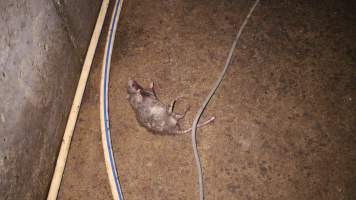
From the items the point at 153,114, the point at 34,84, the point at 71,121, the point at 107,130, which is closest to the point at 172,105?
the point at 153,114

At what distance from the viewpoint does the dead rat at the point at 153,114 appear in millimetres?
1764

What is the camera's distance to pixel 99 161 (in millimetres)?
1826

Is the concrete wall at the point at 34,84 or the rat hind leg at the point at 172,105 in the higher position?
the concrete wall at the point at 34,84

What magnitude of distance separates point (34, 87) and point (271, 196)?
1.60 meters

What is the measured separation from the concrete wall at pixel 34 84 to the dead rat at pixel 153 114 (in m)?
0.50

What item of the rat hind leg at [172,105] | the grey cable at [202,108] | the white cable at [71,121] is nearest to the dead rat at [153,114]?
the rat hind leg at [172,105]

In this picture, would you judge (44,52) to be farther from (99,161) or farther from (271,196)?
(271,196)

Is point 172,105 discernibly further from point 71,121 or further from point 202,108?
point 71,121

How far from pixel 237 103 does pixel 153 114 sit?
65 cm

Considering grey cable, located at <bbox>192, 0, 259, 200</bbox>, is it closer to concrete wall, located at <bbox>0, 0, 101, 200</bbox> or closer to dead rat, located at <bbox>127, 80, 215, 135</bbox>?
dead rat, located at <bbox>127, 80, 215, 135</bbox>

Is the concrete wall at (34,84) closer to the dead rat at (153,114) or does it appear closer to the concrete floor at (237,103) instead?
the concrete floor at (237,103)

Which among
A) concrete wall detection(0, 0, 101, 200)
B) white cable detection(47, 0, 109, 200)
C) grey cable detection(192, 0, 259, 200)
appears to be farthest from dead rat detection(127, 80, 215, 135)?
concrete wall detection(0, 0, 101, 200)

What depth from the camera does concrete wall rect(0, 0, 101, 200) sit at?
1237mm

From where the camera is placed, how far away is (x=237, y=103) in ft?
6.41
